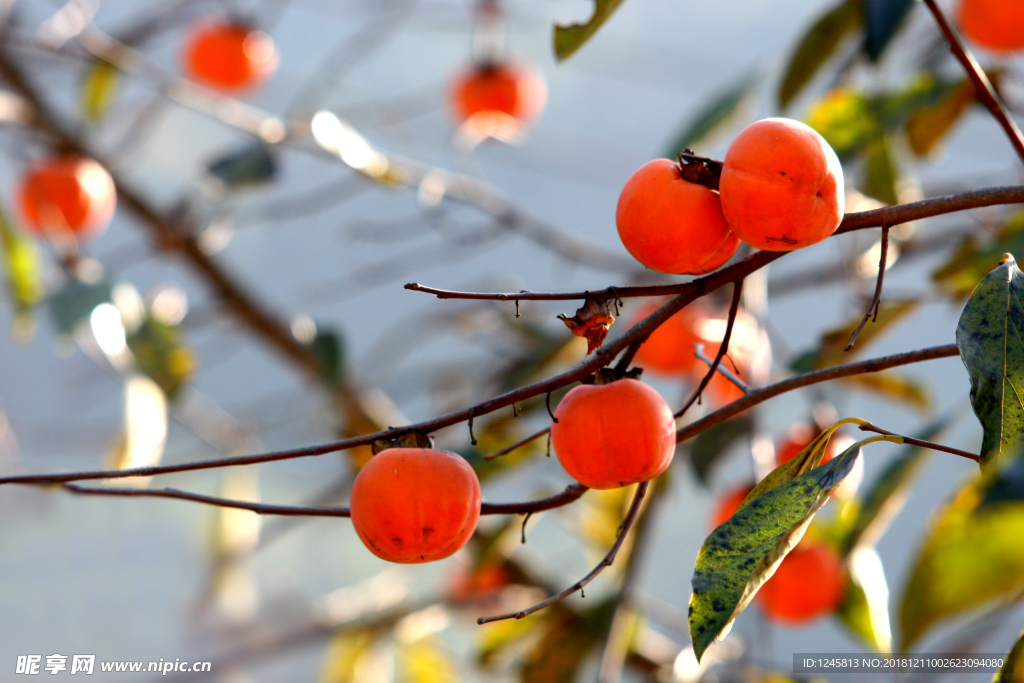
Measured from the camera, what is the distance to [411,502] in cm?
31

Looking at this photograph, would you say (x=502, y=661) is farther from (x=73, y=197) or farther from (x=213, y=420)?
(x=73, y=197)

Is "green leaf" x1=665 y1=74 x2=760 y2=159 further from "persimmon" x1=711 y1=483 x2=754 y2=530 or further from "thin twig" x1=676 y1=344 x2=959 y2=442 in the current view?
"thin twig" x1=676 y1=344 x2=959 y2=442

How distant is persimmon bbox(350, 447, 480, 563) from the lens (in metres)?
0.31

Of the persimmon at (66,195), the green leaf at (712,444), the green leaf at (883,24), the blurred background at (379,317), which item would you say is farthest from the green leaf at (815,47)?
the persimmon at (66,195)

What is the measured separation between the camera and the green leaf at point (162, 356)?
895 millimetres

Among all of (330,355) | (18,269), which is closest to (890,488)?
(330,355)

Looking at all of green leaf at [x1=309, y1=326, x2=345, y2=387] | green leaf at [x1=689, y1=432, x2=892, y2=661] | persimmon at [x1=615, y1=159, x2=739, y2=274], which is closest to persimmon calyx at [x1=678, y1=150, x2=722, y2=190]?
persimmon at [x1=615, y1=159, x2=739, y2=274]

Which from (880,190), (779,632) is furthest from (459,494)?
(779,632)

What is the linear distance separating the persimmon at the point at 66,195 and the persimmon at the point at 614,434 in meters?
0.96

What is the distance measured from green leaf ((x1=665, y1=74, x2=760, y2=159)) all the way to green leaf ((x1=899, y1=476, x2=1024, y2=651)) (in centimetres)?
42

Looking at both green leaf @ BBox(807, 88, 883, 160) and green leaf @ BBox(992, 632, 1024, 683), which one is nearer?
green leaf @ BBox(992, 632, 1024, 683)

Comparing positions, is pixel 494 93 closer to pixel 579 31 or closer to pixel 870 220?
pixel 579 31

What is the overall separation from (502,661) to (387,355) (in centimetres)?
110

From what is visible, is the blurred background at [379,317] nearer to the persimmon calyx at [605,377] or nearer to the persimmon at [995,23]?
the persimmon at [995,23]
